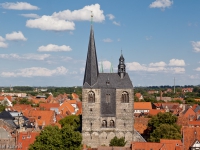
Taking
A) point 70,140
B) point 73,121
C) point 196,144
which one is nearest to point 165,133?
point 196,144

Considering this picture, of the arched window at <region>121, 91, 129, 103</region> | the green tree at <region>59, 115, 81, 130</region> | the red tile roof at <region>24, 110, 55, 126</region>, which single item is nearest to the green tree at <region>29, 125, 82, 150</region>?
the arched window at <region>121, 91, 129, 103</region>

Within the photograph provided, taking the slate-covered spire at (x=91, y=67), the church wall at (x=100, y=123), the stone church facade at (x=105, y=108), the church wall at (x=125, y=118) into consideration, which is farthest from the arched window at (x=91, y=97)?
the church wall at (x=125, y=118)

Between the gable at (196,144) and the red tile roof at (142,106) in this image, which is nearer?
the gable at (196,144)

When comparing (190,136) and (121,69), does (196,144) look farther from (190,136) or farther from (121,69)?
(121,69)

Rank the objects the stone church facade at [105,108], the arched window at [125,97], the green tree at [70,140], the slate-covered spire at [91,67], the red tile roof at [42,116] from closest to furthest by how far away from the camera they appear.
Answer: the green tree at [70,140]
the stone church facade at [105,108]
the slate-covered spire at [91,67]
the arched window at [125,97]
the red tile roof at [42,116]

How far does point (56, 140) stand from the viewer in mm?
52000

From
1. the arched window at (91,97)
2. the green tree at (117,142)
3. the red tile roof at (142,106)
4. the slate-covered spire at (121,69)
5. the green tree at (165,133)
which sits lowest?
the green tree at (117,142)

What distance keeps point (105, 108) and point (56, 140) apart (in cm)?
1232

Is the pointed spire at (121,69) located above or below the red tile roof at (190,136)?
above

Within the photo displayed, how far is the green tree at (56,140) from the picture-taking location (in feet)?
169

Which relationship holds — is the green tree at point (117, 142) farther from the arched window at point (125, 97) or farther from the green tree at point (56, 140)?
the green tree at point (56, 140)

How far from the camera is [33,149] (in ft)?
169

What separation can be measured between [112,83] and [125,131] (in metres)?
7.16

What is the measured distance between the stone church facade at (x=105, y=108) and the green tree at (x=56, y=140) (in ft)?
27.9
